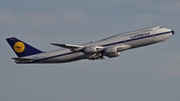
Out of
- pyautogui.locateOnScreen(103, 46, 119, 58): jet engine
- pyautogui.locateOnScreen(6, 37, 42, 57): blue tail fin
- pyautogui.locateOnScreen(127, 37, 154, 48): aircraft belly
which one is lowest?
pyautogui.locateOnScreen(103, 46, 119, 58): jet engine

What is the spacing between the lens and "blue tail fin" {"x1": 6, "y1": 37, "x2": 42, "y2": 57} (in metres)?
109

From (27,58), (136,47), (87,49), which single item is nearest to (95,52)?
(87,49)

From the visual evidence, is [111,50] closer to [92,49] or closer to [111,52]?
[111,52]

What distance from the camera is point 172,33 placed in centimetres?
10094

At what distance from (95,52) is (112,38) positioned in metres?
4.59

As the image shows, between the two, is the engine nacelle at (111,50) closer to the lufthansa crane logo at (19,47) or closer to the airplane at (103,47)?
the airplane at (103,47)

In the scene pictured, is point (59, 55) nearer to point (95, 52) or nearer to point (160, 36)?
point (95, 52)

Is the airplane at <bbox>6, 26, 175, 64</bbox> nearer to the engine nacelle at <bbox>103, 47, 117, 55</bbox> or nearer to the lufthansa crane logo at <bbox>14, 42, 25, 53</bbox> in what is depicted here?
the engine nacelle at <bbox>103, 47, 117, 55</bbox>

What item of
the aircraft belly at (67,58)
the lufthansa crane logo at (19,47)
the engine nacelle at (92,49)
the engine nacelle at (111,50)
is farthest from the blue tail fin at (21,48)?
the engine nacelle at (111,50)

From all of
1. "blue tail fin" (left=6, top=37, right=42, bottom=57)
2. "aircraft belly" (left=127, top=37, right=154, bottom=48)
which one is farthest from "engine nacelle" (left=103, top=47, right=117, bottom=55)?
"blue tail fin" (left=6, top=37, right=42, bottom=57)

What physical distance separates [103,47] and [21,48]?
19.4 m

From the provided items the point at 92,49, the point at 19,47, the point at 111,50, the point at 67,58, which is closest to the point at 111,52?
the point at 111,50

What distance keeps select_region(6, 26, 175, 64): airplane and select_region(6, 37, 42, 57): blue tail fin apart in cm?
121

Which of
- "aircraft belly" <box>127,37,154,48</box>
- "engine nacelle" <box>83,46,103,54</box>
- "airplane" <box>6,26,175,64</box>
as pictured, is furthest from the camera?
"engine nacelle" <box>83,46,103,54</box>
